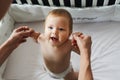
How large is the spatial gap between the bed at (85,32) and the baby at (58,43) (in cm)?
9

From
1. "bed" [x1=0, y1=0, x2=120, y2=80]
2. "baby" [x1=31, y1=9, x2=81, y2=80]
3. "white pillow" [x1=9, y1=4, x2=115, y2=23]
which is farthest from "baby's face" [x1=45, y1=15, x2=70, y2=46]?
"white pillow" [x1=9, y1=4, x2=115, y2=23]

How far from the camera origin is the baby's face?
100 centimetres

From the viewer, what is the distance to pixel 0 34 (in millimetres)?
1283

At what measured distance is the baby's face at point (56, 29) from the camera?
1.00m

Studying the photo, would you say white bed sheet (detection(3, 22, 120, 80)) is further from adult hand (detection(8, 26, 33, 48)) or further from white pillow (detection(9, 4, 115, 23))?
adult hand (detection(8, 26, 33, 48))

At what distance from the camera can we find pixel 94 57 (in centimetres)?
125

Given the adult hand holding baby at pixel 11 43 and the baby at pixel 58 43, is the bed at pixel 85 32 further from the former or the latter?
the adult hand holding baby at pixel 11 43

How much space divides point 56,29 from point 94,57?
1.11 ft

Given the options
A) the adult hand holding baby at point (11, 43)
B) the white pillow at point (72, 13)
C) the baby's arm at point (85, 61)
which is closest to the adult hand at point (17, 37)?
the adult hand holding baby at point (11, 43)

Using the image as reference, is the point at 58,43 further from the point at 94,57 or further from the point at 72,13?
the point at 72,13

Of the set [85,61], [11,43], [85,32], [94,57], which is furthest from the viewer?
[85,32]

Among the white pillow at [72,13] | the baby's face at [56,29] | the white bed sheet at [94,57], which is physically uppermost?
the baby's face at [56,29]

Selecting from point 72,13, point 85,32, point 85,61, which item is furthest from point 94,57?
point 85,61

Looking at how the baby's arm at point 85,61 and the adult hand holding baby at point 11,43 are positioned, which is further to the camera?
the adult hand holding baby at point 11,43
